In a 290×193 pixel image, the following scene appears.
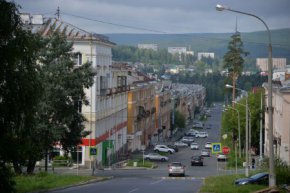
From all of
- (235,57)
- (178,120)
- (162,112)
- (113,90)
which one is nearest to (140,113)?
(235,57)

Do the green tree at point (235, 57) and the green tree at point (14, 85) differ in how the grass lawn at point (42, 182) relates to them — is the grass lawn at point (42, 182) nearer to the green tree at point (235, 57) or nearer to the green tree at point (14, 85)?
the green tree at point (14, 85)

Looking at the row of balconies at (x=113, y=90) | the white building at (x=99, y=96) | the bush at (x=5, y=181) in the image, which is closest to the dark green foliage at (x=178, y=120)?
the row of balconies at (x=113, y=90)

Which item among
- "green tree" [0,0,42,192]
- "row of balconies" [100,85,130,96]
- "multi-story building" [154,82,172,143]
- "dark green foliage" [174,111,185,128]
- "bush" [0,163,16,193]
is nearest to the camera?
"green tree" [0,0,42,192]

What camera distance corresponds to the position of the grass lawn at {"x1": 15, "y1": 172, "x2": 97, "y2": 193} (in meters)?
40.6

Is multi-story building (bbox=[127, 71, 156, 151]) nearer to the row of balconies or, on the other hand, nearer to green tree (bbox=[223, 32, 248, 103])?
the row of balconies

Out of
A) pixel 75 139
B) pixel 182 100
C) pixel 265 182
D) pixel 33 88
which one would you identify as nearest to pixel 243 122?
pixel 75 139

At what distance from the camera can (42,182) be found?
44531mm

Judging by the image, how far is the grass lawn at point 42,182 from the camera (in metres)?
40.6

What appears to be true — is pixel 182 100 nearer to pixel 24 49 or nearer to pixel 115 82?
pixel 115 82

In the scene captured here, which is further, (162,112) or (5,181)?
(162,112)

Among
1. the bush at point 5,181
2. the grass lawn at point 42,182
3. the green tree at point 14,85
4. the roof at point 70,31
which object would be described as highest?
the roof at point 70,31

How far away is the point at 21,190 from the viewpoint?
1534 inches

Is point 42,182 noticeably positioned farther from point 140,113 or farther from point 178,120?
point 178,120

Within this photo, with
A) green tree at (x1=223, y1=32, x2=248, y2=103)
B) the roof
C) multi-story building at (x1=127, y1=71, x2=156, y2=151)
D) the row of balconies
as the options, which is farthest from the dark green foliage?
the roof
